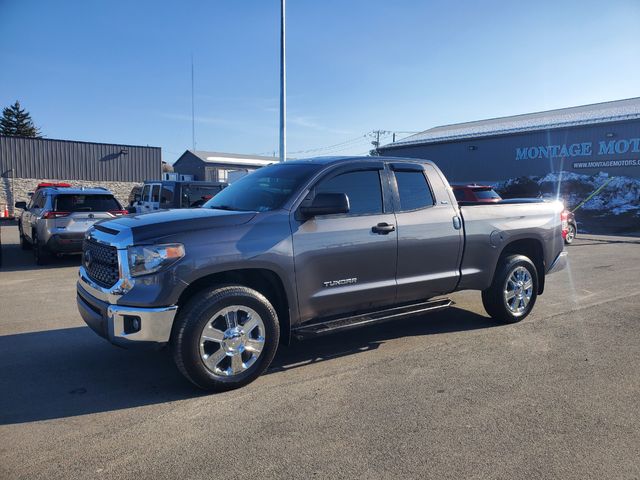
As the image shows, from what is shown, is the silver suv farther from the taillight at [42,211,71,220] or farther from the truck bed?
the truck bed

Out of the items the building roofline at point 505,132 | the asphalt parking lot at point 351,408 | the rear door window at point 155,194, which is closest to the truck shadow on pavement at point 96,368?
the asphalt parking lot at point 351,408

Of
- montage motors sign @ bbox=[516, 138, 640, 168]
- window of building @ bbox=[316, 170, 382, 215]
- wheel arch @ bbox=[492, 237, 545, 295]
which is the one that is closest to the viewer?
window of building @ bbox=[316, 170, 382, 215]

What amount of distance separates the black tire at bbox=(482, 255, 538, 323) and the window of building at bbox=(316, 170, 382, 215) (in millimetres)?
1997

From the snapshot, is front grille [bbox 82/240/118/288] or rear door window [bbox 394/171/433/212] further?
rear door window [bbox 394/171/433/212]

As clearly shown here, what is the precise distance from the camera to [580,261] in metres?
11.7

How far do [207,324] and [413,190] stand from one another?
2.67m

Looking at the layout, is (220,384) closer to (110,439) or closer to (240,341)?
(240,341)

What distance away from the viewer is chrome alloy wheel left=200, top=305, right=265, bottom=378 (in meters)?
3.89

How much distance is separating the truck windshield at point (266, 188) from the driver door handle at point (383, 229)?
812 millimetres

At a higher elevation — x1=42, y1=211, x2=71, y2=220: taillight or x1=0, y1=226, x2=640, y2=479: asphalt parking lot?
x1=42, y1=211, x2=71, y2=220: taillight

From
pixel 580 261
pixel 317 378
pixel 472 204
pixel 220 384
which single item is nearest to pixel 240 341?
pixel 220 384

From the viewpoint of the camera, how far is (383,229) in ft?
15.7

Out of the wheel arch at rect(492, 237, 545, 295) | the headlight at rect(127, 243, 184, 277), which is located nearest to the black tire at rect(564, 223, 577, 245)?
the wheel arch at rect(492, 237, 545, 295)

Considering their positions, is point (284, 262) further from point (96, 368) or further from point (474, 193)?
point (474, 193)
